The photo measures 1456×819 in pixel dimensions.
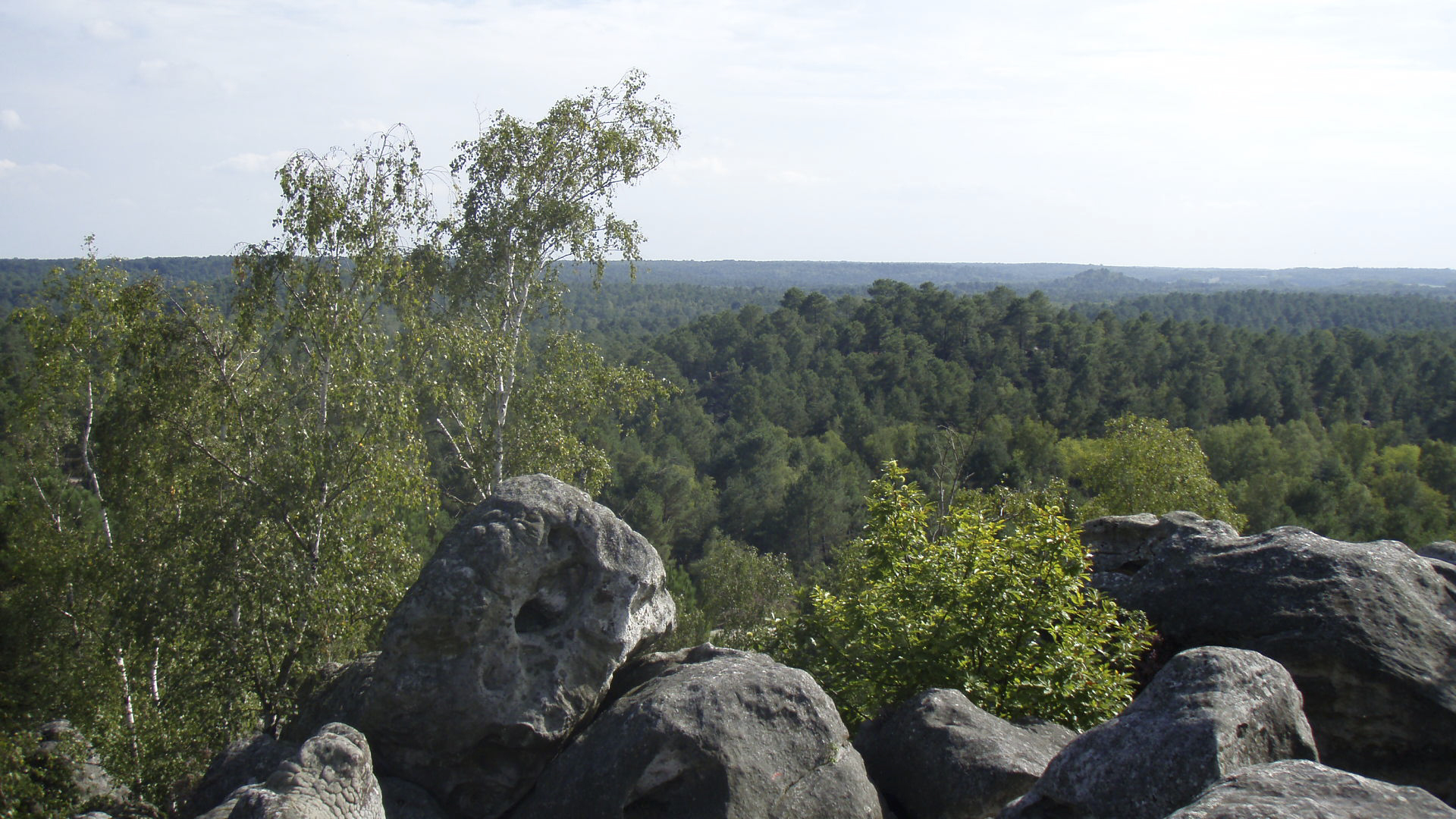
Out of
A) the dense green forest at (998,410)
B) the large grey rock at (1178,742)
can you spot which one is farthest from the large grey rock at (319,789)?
the dense green forest at (998,410)

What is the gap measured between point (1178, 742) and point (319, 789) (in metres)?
7.22

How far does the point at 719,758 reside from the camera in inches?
363

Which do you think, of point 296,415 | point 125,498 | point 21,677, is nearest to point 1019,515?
point 296,415

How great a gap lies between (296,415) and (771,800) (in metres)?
10.7

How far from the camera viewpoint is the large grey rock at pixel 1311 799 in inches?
213

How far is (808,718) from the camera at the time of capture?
32.1 feet

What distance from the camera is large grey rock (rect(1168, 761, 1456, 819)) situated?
541 centimetres

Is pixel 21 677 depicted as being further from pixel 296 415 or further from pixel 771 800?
pixel 771 800

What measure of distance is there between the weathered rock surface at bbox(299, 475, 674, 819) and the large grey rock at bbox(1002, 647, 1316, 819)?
5.22 meters

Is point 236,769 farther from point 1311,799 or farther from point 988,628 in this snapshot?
point 1311,799

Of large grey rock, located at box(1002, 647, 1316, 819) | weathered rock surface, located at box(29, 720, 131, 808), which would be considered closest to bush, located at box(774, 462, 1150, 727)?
large grey rock, located at box(1002, 647, 1316, 819)

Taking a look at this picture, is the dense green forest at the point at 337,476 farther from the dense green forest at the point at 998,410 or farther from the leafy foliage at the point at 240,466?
the dense green forest at the point at 998,410

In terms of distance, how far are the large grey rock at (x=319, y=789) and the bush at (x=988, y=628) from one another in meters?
6.17

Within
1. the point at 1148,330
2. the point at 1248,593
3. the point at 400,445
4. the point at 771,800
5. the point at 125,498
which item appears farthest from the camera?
the point at 1148,330
